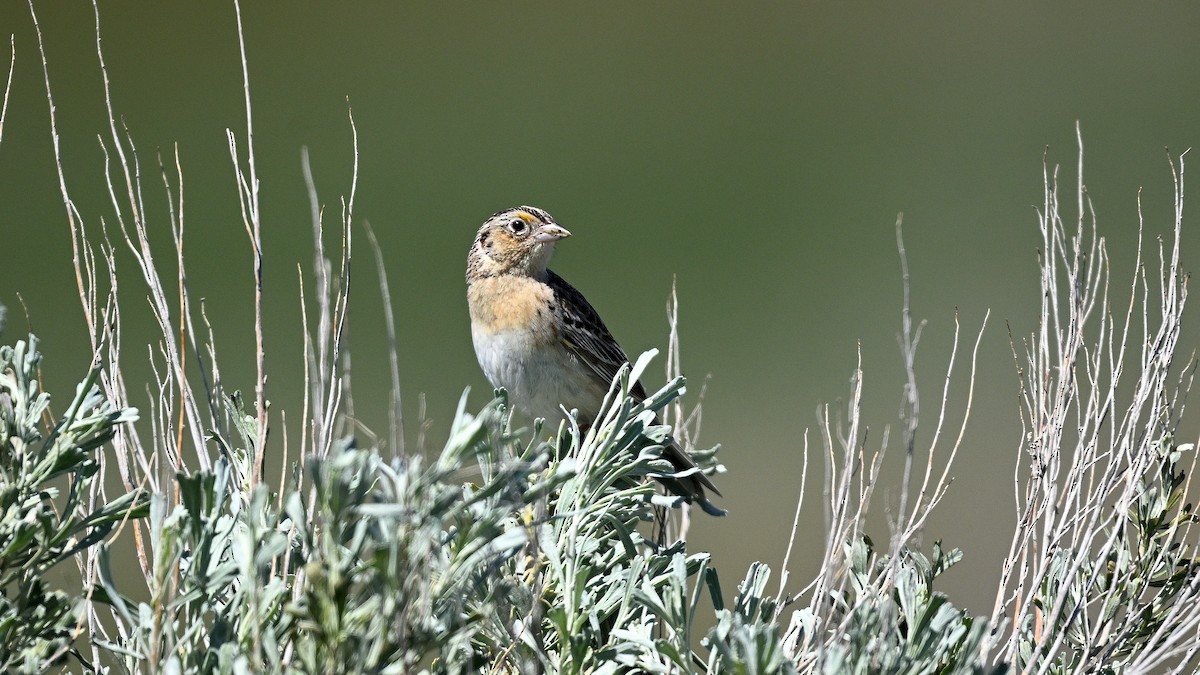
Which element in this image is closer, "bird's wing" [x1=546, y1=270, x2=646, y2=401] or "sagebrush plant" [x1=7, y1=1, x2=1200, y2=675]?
"sagebrush plant" [x1=7, y1=1, x2=1200, y2=675]

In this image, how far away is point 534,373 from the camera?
4.80m

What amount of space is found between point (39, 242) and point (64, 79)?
13.8 feet

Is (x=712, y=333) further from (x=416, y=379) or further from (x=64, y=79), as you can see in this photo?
(x=64, y=79)

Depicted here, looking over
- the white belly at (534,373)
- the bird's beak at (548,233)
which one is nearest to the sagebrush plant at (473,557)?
the white belly at (534,373)

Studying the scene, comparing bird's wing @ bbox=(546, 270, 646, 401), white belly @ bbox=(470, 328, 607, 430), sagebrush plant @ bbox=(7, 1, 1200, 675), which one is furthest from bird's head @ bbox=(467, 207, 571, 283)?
sagebrush plant @ bbox=(7, 1, 1200, 675)

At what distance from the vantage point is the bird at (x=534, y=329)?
4793 millimetres

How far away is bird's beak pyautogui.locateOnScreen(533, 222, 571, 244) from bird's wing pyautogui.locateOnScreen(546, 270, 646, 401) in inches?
7.1

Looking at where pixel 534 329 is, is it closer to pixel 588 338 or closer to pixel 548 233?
pixel 588 338

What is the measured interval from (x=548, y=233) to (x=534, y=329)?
1.43ft

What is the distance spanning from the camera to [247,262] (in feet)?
44.4

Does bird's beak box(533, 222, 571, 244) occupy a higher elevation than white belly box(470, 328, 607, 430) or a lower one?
higher

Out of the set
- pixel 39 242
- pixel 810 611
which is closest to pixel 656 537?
pixel 810 611

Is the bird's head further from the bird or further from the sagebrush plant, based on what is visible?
the sagebrush plant

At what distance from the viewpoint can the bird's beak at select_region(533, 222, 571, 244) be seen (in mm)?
4973
